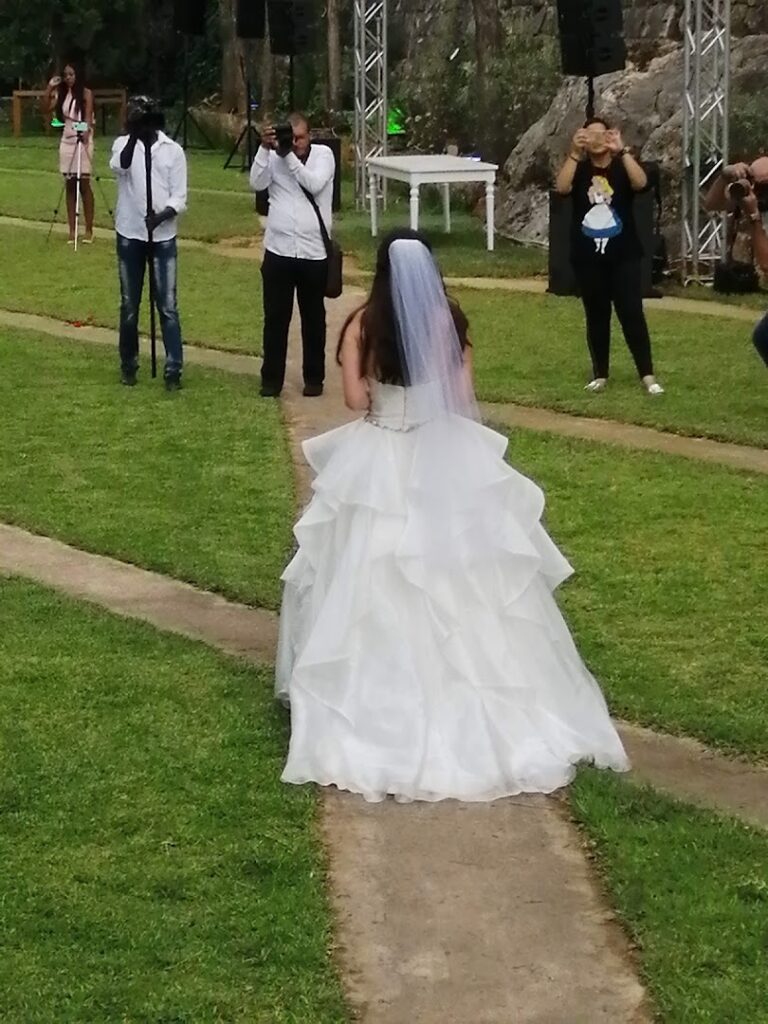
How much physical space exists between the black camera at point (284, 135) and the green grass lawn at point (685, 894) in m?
→ 6.83

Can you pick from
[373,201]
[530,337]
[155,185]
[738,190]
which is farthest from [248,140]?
[738,190]

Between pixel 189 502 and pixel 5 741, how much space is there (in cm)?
346

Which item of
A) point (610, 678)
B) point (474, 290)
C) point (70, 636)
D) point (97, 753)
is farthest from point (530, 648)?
point (474, 290)

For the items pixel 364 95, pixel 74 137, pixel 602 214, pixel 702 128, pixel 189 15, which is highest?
pixel 189 15

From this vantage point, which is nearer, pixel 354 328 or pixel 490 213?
pixel 354 328

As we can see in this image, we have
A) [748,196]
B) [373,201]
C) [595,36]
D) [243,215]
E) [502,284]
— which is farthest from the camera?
[243,215]

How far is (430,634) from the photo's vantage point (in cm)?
553

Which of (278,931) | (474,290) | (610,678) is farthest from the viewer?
(474,290)

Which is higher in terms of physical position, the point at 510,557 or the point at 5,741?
the point at 510,557

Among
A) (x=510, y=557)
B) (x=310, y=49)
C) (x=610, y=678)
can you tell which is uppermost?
(x=310, y=49)

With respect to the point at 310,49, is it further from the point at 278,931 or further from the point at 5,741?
the point at 278,931

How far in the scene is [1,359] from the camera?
1327 cm

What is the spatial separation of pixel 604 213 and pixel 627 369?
71.7 inches

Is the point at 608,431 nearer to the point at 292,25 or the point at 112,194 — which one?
the point at 292,25
